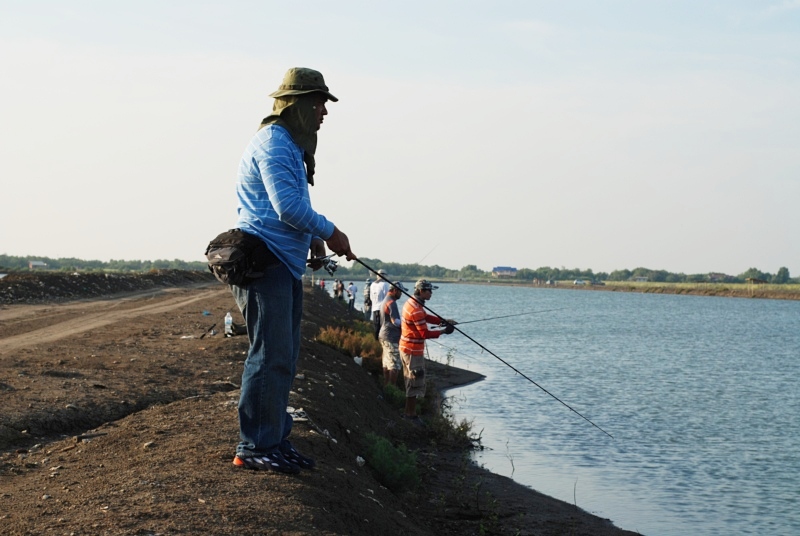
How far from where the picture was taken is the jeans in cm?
512

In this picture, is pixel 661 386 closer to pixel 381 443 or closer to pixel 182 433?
pixel 381 443

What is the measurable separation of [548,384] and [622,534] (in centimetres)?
1320

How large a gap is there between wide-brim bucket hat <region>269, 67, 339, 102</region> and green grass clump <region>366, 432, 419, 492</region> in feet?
12.3

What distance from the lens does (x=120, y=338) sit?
13.5m

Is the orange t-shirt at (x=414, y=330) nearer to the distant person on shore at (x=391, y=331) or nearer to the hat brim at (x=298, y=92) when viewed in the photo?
the distant person on shore at (x=391, y=331)

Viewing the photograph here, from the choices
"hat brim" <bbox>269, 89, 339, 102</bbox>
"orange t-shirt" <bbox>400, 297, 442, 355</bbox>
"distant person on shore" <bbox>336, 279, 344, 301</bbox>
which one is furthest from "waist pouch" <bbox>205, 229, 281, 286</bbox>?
"distant person on shore" <bbox>336, 279, 344, 301</bbox>

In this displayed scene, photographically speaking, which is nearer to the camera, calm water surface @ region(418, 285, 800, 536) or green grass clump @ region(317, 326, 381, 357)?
calm water surface @ region(418, 285, 800, 536)

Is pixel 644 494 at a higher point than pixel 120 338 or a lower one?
lower

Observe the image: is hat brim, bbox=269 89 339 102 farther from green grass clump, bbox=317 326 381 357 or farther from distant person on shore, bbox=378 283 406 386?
green grass clump, bbox=317 326 381 357

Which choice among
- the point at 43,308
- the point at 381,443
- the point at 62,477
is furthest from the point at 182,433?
the point at 43,308

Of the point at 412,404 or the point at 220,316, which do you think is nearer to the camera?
the point at 412,404

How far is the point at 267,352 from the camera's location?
16.8 feet

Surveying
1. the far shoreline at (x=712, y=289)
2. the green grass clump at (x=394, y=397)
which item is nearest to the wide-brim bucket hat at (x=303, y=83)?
the green grass clump at (x=394, y=397)

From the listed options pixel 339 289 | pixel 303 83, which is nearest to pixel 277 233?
pixel 303 83
